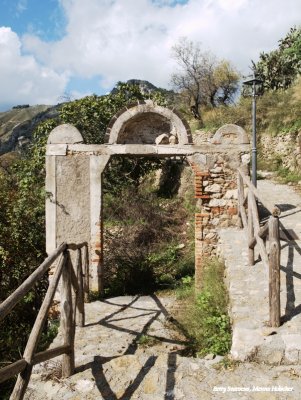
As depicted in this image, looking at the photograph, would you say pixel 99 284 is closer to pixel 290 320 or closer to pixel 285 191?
pixel 290 320

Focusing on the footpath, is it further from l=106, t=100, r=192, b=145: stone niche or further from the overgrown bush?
l=106, t=100, r=192, b=145: stone niche

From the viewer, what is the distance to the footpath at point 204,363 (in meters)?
3.01

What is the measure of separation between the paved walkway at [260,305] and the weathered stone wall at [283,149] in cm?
827

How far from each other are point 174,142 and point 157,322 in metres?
3.59

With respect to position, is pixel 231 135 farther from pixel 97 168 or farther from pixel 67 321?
pixel 67 321

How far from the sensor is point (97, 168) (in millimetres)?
7180

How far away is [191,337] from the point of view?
202 inches

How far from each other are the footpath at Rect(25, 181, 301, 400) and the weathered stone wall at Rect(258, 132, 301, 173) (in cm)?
981

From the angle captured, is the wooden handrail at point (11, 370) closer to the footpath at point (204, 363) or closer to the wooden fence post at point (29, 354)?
the wooden fence post at point (29, 354)

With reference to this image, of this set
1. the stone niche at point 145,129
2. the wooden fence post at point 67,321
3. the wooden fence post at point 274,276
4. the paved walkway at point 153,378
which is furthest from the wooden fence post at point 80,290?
the stone niche at point 145,129

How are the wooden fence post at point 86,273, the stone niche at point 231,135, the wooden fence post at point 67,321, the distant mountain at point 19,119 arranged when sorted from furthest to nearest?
the distant mountain at point 19,119 → the stone niche at point 231,135 → the wooden fence post at point 86,273 → the wooden fence post at point 67,321

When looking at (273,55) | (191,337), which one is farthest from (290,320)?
(273,55)

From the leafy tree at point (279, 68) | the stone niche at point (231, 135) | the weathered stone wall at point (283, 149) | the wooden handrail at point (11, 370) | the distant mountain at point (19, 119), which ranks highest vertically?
the distant mountain at point (19, 119)

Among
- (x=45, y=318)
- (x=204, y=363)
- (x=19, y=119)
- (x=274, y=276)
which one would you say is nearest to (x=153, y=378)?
(x=204, y=363)
